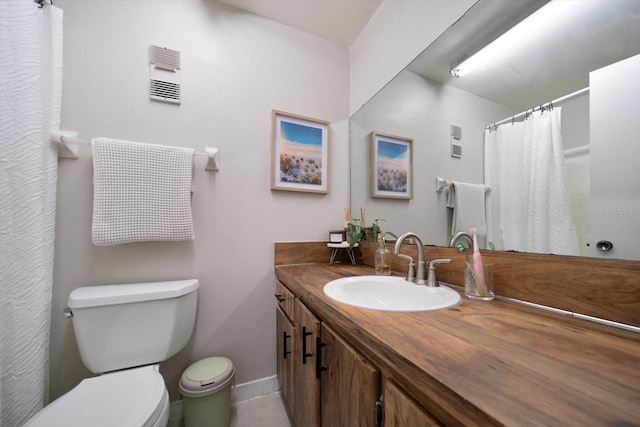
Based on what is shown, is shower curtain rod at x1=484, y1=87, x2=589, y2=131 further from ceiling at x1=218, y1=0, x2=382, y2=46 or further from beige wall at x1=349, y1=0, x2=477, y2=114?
ceiling at x1=218, y1=0, x2=382, y2=46

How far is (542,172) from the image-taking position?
698 millimetres

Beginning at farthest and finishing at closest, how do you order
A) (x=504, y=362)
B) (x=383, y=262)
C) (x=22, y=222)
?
(x=383, y=262) → (x=22, y=222) → (x=504, y=362)

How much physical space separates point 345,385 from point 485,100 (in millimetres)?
1047

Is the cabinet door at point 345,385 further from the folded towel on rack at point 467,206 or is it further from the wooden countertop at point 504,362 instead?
the folded towel on rack at point 467,206

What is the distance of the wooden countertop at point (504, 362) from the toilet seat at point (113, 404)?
65 centimetres

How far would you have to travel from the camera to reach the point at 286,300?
3.68ft

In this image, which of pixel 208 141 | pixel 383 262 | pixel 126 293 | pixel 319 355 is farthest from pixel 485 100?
pixel 126 293

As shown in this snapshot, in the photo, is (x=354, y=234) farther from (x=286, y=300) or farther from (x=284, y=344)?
(x=284, y=344)

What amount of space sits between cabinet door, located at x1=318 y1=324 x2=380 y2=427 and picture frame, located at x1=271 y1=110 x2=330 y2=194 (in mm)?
925

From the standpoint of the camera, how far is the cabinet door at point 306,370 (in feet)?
2.50

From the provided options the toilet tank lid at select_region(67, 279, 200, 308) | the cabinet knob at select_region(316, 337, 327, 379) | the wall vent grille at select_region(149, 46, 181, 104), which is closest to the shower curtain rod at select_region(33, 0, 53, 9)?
the wall vent grille at select_region(149, 46, 181, 104)

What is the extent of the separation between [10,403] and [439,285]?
1.55 metres

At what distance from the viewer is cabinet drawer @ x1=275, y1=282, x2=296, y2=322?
3.34 feet

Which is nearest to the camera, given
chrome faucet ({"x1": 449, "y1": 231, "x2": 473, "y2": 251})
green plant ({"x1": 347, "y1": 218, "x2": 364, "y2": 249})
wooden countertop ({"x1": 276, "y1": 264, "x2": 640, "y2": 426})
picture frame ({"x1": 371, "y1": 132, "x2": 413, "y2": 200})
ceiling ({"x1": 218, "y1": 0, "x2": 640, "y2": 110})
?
wooden countertop ({"x1": 276, "y1": 264, "x2": 640, "y2": 426})
